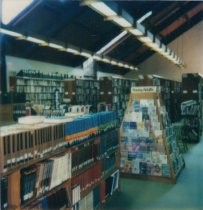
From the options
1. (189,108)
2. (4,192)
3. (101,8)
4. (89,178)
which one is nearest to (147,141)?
(89,178)

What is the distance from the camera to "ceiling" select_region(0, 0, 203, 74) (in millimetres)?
9641

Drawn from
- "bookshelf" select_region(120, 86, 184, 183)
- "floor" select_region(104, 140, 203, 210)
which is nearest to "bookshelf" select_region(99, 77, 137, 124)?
"bookshelf" select_region(120, 86, 184, 183)

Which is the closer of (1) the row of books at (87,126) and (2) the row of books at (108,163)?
(1) the row of books at (87,126)

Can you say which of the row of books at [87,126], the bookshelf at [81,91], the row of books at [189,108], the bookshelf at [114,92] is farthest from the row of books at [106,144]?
the bookshelf at [114,92]

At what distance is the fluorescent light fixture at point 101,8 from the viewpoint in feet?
15.6

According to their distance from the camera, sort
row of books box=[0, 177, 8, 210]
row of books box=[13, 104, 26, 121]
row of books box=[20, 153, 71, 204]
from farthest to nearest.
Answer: row of books box=[13, 104, 26, 121]
row of books box=[20, 153, 71, 204]
row of books box=[0, 177, 8, 210]

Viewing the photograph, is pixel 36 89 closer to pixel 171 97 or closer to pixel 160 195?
pixel 171 97

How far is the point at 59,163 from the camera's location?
327 centimetres

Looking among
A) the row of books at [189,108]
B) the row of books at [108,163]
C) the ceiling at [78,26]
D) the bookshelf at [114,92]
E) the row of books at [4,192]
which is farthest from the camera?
the bookshelf at [114,92]

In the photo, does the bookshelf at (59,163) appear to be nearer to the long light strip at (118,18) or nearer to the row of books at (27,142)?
the row of books at (27,142)

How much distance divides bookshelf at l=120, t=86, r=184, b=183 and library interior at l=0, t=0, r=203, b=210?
18 mm

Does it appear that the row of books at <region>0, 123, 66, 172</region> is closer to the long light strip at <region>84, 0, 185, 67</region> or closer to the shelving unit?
the long light strip at <region>84, 0, 185, 67</region>

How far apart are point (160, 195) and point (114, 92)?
7531 mm

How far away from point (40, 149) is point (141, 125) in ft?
10.1
